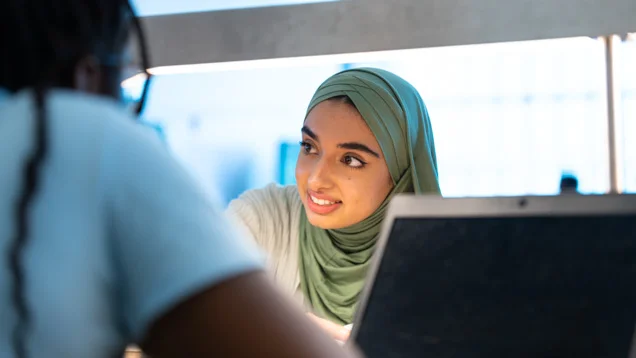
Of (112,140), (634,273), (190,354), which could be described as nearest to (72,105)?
(112,140)

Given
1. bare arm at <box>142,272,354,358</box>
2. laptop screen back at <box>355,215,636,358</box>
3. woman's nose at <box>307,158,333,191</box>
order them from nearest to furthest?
bare arm at <box>142,272,354,358</box>
laptop screen back at <box>355,215,636,358</box>
woman's nose at <box>307,158,333,191</box>

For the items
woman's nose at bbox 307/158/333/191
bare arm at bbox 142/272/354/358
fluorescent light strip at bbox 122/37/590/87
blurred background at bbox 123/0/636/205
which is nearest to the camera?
bare arm at bbox 142/272/354/358

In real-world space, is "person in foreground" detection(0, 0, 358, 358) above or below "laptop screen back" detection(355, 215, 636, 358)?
below

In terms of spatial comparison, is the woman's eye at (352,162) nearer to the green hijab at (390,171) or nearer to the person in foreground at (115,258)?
the green hijab at (390,171)

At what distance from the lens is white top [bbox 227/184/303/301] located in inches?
74.3

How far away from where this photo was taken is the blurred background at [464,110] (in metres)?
1.71

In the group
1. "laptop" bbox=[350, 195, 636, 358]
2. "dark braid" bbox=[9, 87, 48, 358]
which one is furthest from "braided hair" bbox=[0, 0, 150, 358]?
"laptop" bbox=[350, 195, 636, 358]

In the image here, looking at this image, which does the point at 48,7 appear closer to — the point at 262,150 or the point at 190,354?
the point at 190,354

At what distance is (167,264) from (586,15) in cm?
131

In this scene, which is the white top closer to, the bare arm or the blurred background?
the blurred background

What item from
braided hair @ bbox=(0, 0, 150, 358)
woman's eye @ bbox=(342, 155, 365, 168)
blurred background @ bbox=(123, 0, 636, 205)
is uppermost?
blurred background @ bbox=(123, 0, 636, 205)

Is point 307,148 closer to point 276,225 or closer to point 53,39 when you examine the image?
point 276,225

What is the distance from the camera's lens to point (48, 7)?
0.54 metres

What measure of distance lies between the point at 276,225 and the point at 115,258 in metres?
1.49
